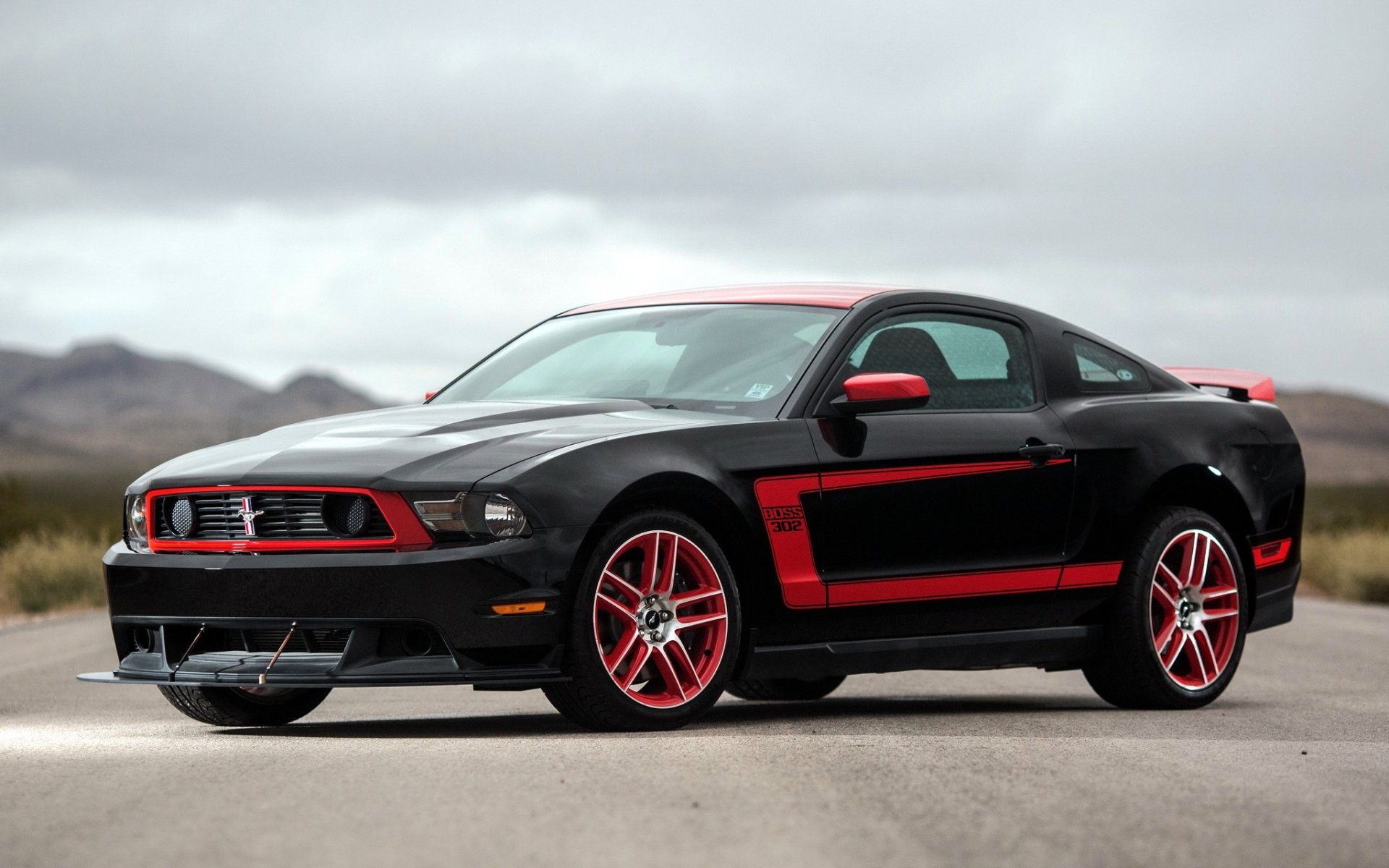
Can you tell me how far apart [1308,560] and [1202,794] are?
87.0 ft

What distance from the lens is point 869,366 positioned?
7945mm

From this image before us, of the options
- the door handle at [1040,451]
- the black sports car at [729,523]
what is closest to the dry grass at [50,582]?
the black sports car at [729,523]

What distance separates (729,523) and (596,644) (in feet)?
2.53

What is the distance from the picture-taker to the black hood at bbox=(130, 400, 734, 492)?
661cm

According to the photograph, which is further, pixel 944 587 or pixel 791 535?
pixel 944 587

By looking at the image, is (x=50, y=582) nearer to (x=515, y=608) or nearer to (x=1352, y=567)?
(x=1352, y=567)

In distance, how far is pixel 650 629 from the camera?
6.85 metres

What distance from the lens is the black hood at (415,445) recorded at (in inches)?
260

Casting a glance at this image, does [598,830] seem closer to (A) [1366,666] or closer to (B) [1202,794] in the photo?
(B) [1202,794]

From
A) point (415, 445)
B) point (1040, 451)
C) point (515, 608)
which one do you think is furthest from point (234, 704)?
point (1040, 451)

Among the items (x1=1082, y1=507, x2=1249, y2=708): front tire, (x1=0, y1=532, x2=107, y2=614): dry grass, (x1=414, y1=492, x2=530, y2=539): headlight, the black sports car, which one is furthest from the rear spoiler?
(x1=0, y1=532, x2=107, y2=614): dry grass

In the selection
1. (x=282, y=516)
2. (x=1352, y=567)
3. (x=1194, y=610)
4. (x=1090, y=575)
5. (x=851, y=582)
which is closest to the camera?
(x=282, y=516)

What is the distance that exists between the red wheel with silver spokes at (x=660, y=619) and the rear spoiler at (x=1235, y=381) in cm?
347

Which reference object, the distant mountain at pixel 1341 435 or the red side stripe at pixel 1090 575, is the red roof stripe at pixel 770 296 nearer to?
the red side stripe at pixel 1090 575
